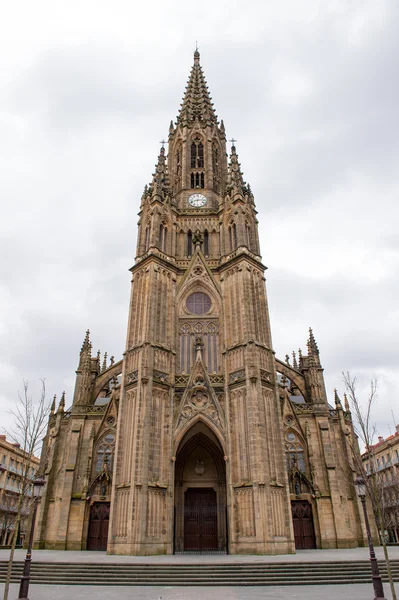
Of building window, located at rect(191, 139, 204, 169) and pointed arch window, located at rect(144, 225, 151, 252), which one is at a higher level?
building window, located at rect(191, 139, 204, 169)

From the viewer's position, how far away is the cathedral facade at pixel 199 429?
2189 centimetres

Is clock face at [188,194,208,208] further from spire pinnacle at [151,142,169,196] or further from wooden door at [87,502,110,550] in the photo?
wooden door at [87,502,110,550]

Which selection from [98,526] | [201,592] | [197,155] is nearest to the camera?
[201,592]

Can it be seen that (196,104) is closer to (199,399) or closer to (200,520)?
(199,399)

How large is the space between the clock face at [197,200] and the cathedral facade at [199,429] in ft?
8.65

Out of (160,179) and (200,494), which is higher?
(160,179)

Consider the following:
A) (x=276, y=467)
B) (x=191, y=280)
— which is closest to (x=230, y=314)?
(x=191, y=280)

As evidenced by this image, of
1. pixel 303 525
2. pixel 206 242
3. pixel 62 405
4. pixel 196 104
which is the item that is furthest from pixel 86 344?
pixel 196 104

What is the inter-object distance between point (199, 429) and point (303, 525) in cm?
861

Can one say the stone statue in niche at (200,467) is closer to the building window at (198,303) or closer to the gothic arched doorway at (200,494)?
the gothic arched doorway at (200,494)

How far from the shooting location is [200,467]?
26.5 metres

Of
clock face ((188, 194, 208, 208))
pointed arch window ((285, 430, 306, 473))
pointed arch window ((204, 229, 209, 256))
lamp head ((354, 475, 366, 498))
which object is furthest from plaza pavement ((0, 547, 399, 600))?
clock face ((188, 194, 208, 208))

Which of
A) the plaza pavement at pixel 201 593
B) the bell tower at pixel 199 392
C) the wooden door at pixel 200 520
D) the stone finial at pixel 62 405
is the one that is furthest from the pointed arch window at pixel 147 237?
the plaza pavement at pixel 201 593

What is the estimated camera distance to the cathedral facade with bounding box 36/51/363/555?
2189 centimetres
